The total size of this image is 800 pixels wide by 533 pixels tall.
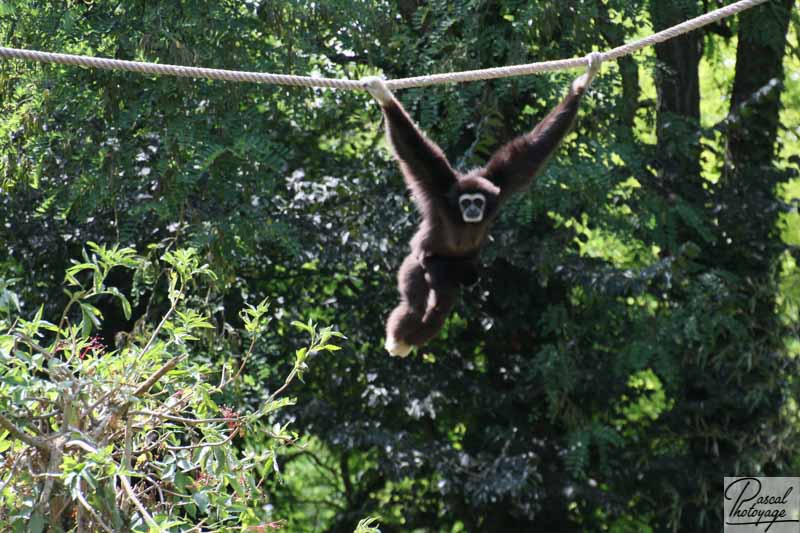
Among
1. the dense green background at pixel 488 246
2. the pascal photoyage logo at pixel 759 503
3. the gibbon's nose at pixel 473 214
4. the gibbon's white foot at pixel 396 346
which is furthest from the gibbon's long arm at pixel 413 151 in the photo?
the pascal photoyage logo at pixel 759 503

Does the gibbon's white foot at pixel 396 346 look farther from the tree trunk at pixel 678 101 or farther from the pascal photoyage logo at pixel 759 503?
the pascal photoyage logo at pixel 759 503

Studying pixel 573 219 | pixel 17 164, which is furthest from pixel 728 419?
pixel 17 164

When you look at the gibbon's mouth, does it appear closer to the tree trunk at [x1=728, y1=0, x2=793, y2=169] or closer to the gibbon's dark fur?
the gibbon's dark fur

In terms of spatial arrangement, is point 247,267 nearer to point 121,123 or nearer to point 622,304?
point 121,123

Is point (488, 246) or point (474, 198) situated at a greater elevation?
point (474, 198)

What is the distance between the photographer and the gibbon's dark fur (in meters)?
5.52

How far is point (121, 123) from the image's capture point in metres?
6.86

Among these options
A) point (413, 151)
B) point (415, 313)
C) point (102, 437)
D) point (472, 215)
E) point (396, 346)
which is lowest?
point (396, 346)

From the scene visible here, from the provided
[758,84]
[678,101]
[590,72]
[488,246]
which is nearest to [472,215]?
[590,72]

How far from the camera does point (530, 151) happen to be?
5832 millimetres

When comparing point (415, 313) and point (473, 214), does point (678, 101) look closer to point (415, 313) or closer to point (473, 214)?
point (415, 313)

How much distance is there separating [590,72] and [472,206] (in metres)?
0.99

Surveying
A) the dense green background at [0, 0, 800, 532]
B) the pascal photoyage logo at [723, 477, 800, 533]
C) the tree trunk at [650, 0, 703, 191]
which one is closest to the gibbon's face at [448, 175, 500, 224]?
the dense green background at [0, 0, 800, 532]

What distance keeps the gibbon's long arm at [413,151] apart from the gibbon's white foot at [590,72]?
860mm
